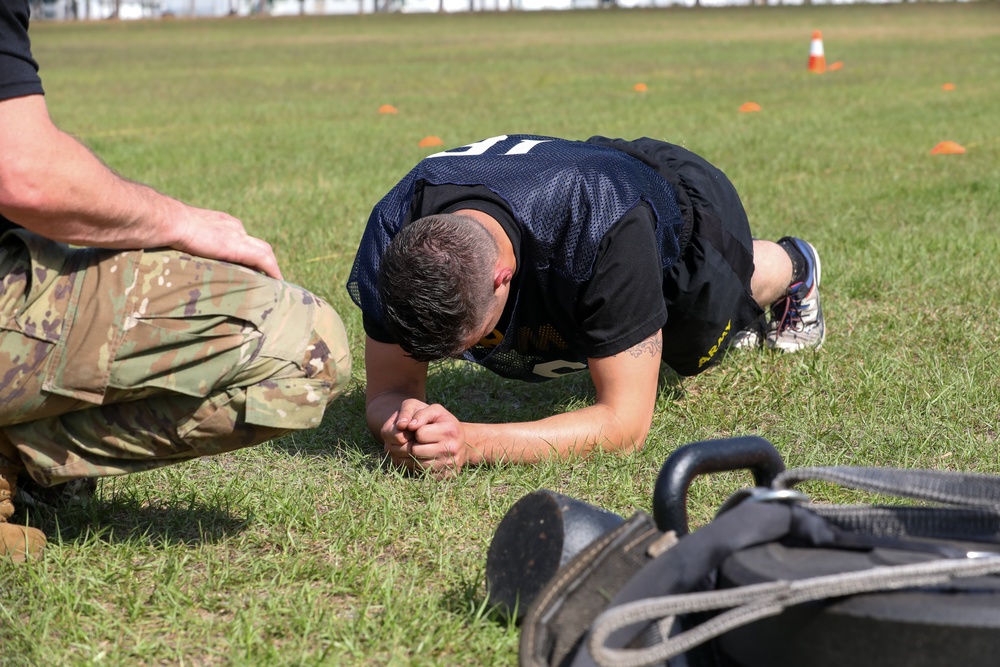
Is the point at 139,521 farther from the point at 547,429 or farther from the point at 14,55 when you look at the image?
the point at 14,55

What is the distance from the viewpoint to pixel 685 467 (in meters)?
1.73

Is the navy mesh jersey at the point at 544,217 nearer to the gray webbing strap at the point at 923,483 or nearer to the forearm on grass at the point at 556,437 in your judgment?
the forearm on grass at the point at 556,437

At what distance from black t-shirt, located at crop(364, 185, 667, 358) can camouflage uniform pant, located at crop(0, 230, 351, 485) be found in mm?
680

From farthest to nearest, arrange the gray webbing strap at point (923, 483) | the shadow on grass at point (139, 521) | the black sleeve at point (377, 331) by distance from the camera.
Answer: the black sleeve at point (377, 331), the shadow on grass at point (139, 521), the gray webbing strap at point (923, 483)

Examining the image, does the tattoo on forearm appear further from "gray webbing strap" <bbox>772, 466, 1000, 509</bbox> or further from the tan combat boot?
the tan combat boot

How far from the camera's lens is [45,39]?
125ft

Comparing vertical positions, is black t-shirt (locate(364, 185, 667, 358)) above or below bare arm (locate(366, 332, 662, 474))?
above

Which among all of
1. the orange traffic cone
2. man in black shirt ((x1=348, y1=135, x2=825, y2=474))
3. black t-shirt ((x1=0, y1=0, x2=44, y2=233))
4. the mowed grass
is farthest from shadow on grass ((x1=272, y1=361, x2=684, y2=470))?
the orange traffic cone

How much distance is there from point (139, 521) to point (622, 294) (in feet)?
4.68

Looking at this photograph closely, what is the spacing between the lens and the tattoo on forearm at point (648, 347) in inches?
118

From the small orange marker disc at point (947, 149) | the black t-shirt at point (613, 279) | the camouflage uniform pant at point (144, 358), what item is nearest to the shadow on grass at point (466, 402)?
the black t-shirt at point (613, 279)

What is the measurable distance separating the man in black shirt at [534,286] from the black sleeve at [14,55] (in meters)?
0.97

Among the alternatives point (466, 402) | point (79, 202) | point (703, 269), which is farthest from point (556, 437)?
point (79, 202)

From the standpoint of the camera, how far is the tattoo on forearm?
118 inches
